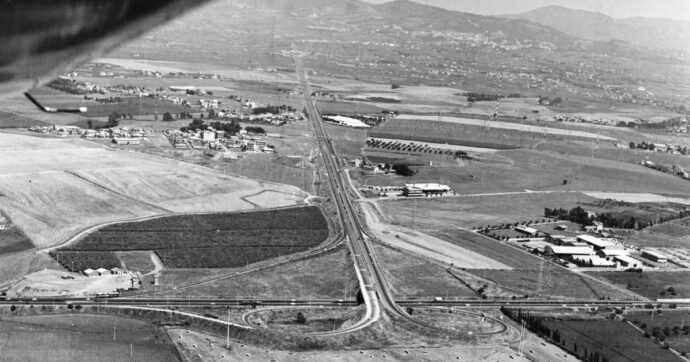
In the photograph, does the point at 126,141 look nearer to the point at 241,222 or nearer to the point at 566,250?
the point at 241,222

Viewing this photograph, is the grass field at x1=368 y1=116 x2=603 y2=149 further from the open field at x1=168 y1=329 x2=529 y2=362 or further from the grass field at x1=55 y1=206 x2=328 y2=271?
the open field at x1=168 y1=329 x2=529 y2=362

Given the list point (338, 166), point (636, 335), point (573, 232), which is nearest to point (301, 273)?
point (636, 335)

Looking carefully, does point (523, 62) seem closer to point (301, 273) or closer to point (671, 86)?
point (671, 86)

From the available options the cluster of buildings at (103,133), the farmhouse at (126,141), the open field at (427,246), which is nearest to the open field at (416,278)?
the open field at (427,246)

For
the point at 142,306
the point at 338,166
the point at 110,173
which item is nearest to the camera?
the point at 142,306

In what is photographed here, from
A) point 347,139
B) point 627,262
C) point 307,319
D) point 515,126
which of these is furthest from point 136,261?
point 515,126

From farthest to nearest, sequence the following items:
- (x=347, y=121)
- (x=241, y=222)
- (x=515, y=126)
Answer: (x=515, y=126) → (x=347, y=121) → (x=241, y=222)
